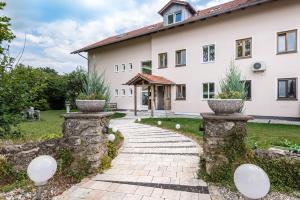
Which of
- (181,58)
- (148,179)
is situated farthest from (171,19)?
(148,179)

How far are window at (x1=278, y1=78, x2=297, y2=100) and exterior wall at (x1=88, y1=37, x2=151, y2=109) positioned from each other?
10451mm

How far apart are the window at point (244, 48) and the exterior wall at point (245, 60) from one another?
0.24 m

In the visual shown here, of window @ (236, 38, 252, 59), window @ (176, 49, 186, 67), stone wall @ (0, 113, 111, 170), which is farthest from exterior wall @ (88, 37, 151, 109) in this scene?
stone wall @ (0, 113, 111, 170)

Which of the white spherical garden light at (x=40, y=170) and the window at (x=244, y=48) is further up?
the window at (x=244, y=48)

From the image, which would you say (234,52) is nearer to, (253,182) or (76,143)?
(76,143)

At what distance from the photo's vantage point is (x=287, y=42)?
12.1 meters

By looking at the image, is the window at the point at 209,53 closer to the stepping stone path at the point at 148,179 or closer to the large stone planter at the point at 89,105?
the stepping stone path at the point at 148,179

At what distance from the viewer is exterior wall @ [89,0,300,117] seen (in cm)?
1213

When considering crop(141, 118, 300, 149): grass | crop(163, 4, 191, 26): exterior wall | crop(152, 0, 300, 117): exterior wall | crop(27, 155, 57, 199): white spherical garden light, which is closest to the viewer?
crop(27, 155, 57, 199): white spherical garden light

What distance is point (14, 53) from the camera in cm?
485

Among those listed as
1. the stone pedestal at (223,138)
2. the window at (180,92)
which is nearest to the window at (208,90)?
the window at (180,92)

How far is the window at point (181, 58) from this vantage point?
16.5 metres

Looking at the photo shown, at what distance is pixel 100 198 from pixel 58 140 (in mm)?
1648

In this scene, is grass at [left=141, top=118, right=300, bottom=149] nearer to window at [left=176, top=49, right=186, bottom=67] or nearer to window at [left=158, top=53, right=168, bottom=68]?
window at [left=176, top=49, right=186, bottom=67]
